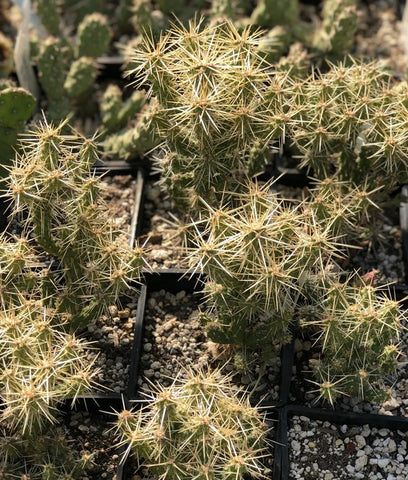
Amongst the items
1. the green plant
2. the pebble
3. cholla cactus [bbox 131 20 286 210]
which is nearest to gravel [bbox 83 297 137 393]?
cholla cactus [bbox 131 20 286 210]

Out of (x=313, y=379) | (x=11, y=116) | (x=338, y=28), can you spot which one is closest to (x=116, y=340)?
(x=313, y=379)

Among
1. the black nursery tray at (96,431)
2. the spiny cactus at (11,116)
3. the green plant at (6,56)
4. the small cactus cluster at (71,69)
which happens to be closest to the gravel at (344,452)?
the black nursery tray at (96,431)

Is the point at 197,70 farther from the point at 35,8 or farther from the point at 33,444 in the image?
the point at 35,8

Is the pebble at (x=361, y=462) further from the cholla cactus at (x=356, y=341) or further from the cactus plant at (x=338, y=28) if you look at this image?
the cactus plant at (x=338, y=28)

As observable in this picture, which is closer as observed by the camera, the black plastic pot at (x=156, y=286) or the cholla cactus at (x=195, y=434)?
the cholla cactus at (x=195, y=434)

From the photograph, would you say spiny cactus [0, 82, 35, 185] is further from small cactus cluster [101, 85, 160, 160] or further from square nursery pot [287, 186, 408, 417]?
square nursery pot [287, 186, 408, 417]

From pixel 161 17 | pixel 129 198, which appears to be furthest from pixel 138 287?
pixel 161 17

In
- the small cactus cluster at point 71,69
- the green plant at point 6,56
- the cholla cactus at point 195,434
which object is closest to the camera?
the cholla cactus at point 195,434
